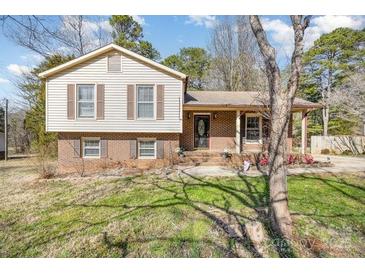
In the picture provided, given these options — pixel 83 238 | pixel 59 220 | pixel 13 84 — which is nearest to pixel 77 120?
pixel 59 220

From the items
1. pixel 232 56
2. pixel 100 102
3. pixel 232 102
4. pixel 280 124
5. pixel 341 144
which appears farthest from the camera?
pixel 232 56

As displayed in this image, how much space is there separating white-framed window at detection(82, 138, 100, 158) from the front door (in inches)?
214

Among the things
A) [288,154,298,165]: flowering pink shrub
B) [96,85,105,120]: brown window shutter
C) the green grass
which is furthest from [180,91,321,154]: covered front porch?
the green grass

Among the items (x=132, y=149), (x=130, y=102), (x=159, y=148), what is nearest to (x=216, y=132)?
(x=159, y=148)

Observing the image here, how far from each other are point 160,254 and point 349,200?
531 cm

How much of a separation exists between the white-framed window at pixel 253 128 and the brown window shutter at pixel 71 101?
9279 millimetres

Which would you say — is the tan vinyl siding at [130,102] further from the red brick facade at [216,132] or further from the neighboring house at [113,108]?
the red brick facade at [216,132]

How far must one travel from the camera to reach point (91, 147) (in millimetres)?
11641

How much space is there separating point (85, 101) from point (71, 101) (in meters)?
0.60

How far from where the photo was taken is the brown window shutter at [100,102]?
37.0 ft

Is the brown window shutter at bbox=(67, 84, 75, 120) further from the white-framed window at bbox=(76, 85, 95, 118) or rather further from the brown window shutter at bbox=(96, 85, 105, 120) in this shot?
the brown window shutter at bbox=(96, 85, 105, 120)

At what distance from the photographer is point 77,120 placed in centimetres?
1130

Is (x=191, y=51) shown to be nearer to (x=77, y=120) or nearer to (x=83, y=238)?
(x=77, y=120)

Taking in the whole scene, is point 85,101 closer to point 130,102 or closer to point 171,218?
point 130,102
